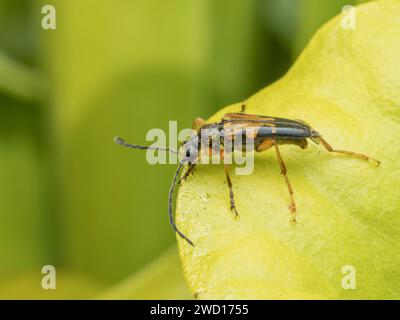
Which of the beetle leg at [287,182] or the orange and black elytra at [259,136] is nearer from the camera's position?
the beetle leg at [287,182]

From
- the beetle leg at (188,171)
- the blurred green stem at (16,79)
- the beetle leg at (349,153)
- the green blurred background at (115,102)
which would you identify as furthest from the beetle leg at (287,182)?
the blurred green stem at (16,79)

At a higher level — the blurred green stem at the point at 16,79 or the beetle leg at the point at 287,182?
the blurred green stem at the point at 16,79

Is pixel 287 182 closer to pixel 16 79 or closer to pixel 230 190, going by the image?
pixel 230 190

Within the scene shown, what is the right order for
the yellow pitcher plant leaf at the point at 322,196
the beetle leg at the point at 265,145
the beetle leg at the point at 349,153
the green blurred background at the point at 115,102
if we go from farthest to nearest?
the green blurred background at the point at 115,102 → the beetle leg at the point at 265,145 → the beetle leg at the point at 349,153 → the yellow pitcher plant leaf at the point at 322,196

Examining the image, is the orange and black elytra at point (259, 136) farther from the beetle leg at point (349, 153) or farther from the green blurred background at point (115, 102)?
the green blurred background at point (115, 102)
